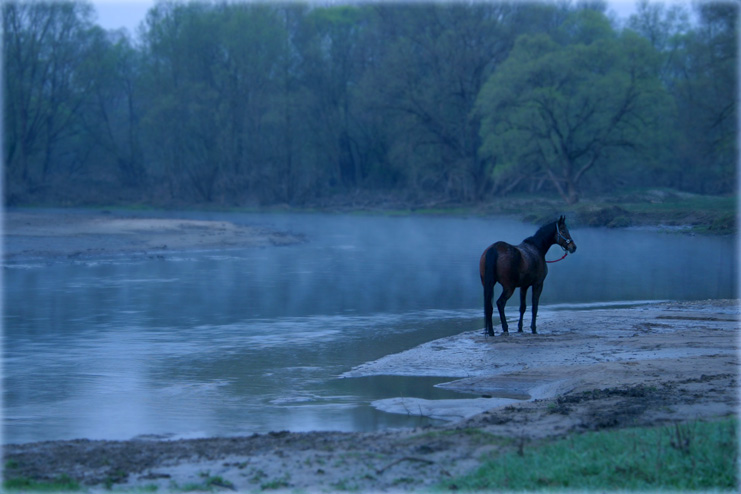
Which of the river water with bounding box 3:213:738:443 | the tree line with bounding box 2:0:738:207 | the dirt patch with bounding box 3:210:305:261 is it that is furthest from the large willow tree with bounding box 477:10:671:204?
the river water with bounding box 3:213:738:443

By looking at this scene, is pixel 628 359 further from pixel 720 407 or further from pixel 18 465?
pixel 18 465

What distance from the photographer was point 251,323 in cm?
1661

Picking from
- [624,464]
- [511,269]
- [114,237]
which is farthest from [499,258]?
[114,237]

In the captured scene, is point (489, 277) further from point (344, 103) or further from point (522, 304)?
point (344, 103)

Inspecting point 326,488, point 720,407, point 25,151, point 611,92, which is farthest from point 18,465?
point 25,151

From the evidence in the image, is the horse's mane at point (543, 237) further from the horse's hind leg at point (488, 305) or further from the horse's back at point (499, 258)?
the horse's hind leg at point (488, 305)

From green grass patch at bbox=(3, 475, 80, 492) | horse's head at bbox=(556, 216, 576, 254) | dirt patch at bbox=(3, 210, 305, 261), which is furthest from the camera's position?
dirt patch at bbox=(3, 210, 305, 261)

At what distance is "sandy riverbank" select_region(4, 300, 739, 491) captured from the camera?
21.9ft

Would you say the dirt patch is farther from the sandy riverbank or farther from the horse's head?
the sandy riverbank

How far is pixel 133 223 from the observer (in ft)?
140

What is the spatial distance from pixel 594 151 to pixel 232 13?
33.4 metres

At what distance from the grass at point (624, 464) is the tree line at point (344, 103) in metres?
49.3

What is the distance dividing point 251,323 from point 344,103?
58319mm

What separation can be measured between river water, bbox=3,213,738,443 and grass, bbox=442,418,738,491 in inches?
112
